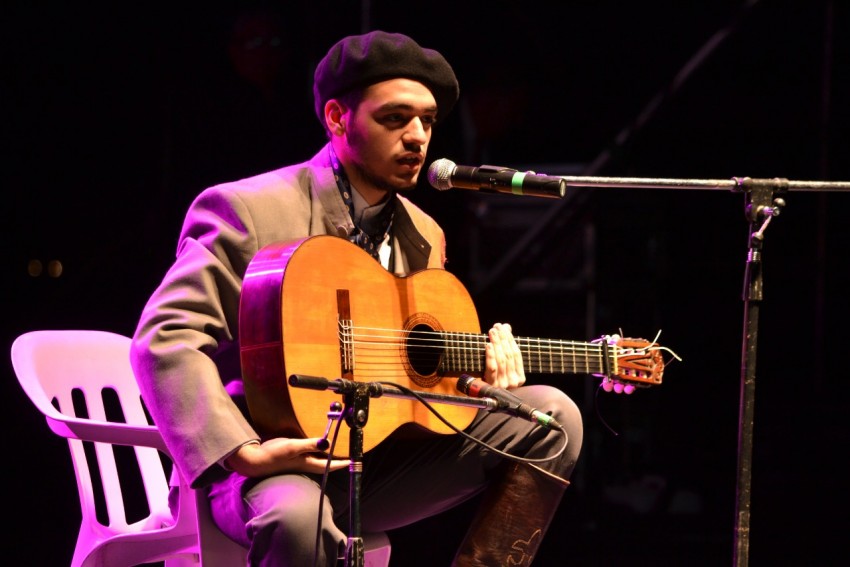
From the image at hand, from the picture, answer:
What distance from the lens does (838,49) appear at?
18.2 feet

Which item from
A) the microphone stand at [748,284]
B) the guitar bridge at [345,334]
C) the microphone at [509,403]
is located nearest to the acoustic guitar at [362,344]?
the guitar bridge at [345,334]

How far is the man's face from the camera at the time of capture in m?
2.68

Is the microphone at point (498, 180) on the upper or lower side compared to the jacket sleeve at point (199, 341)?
upper

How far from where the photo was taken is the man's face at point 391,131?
268cm

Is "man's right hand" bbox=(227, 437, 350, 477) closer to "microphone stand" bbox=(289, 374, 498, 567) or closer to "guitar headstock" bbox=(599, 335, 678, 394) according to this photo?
"microphone stand" bbox=(289, 374, 498, 567)

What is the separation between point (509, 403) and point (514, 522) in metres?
Answer: 0.51

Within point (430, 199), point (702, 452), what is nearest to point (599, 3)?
point (430, 199)

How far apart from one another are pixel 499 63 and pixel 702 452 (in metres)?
2.59

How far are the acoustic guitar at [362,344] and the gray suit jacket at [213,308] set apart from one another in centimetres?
9

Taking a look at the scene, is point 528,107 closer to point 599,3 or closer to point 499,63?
point 499,63

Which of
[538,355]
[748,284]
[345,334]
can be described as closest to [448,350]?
[538,355]

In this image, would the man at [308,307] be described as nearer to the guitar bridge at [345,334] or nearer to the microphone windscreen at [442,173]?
the guitar bridge at [345,334]

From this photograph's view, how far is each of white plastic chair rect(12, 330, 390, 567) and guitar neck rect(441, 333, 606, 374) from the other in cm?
53


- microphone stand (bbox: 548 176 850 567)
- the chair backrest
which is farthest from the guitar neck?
the chair backrest
